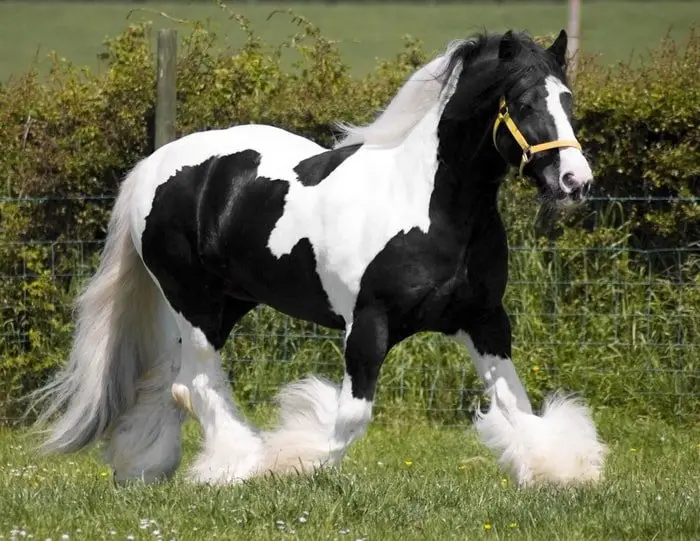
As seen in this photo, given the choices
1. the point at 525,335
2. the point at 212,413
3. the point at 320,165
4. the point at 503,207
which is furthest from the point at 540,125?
the point at 525,335

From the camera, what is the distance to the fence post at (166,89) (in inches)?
300

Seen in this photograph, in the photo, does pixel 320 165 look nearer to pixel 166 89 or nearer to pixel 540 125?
pixel 540 125

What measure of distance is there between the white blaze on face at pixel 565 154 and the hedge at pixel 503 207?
2.82 metres

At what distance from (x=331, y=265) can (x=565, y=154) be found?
1.10 metres

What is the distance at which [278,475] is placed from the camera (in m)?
5.07

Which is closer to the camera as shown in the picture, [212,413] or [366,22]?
[212,413]

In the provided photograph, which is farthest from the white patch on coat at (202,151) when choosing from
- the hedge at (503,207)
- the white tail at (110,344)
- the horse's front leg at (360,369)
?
the hedge at (503,207)

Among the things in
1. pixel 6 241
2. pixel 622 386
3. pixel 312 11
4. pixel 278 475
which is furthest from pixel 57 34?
pixel 278 475

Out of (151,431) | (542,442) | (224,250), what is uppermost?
(224,250)

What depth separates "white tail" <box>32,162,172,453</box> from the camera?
19.7 feet

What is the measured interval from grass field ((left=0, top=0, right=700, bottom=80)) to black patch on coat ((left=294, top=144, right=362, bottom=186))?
62.4ft

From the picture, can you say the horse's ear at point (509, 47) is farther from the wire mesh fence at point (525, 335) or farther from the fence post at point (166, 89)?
the fence post at point (166, 89)

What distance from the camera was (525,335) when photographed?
7730 mm

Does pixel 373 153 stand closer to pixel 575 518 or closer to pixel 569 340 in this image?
pixel 575 518
